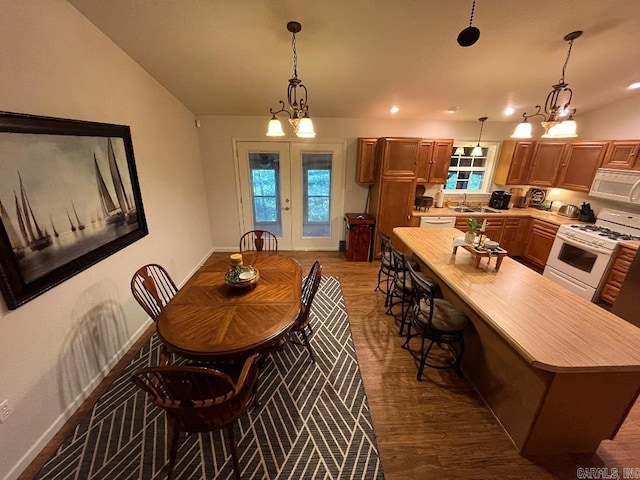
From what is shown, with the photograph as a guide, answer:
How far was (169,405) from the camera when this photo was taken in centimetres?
123

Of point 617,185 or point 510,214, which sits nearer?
point 617,185

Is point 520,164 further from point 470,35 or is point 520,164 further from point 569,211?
point 470,35

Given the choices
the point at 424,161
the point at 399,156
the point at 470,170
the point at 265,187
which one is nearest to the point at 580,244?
the point at 470,170

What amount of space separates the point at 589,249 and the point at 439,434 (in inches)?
125

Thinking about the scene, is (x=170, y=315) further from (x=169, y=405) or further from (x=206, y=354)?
(x=169, y=405)

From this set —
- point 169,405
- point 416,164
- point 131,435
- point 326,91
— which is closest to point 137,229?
point 131,435

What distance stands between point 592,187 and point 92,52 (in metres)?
5.89

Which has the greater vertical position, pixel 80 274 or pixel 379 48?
pixel 379 48

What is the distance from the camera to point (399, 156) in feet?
12.9

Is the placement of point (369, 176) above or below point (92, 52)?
below

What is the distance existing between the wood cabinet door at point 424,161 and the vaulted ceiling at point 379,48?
2.20 feet

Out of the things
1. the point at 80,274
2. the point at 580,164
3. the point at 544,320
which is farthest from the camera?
the point at 580,164

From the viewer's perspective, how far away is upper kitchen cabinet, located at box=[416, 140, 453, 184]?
4.12 metres

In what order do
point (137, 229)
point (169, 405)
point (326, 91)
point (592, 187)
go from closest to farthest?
point (169, 405) → point (137, 229) → point (326, 91) → point (592, 187)
